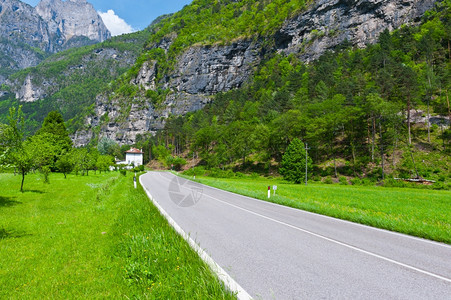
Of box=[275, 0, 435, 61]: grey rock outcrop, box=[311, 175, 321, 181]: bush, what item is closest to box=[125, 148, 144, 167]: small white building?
box=[311, 175, 321, 181]: bush

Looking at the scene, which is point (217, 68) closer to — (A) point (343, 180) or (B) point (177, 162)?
(B) point (177, 162)

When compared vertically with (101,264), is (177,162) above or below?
below

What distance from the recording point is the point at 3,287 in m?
3.84

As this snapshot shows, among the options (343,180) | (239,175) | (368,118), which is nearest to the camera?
(343,180)

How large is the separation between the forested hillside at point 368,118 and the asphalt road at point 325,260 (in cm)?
3466

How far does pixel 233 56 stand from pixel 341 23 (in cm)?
6095

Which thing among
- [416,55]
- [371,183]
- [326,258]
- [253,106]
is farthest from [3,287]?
[416,55]

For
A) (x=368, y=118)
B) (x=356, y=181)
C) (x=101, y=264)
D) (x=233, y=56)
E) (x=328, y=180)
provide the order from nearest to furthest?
(x=101, y=264), (x=356, y=181), (x=328, y=180), (x=368, y=118), (x=233, y=56)

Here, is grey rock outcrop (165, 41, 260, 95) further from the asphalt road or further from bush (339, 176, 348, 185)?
the asphalt road

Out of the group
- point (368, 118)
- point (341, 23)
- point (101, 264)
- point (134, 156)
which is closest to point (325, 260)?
point (101, 264)

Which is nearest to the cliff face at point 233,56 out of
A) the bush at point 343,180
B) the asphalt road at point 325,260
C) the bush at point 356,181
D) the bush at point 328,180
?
the bush at point 356,181

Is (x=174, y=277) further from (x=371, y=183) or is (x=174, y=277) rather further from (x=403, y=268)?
(x=371, y=183)

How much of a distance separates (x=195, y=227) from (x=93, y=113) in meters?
204

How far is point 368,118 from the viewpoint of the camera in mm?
45781
